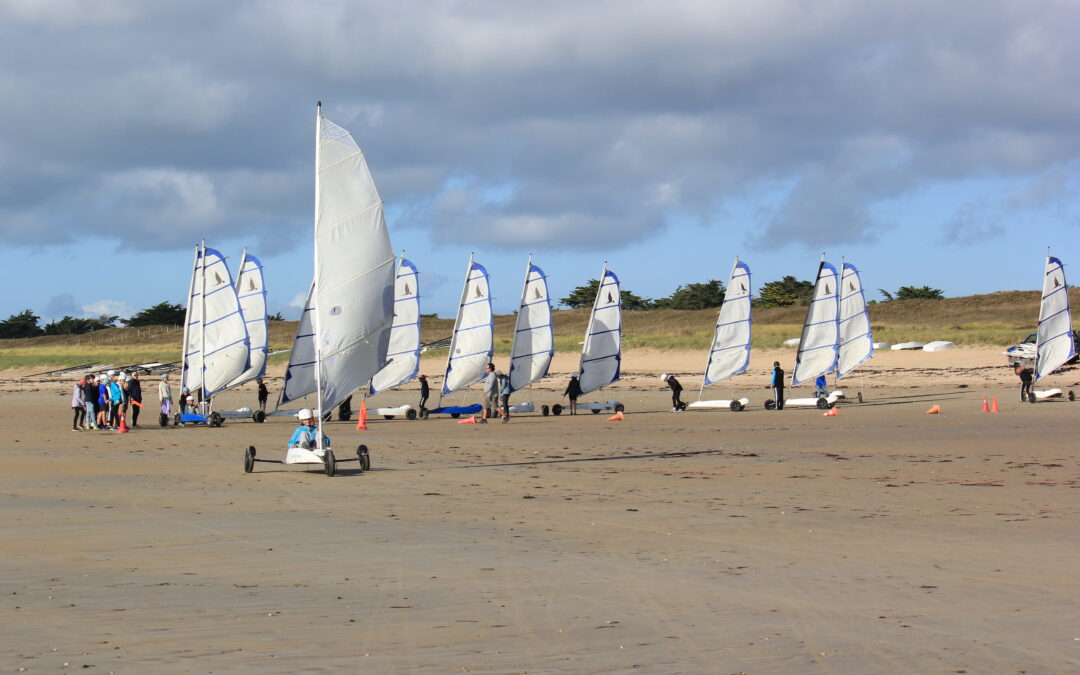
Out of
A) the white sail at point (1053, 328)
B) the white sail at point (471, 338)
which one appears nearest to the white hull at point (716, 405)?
the white sail at point (471, 338)

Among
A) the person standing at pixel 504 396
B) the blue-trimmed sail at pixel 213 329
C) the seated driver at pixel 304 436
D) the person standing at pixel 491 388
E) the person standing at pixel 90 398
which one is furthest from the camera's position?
the blue-trimmed sail at pixel 213 329

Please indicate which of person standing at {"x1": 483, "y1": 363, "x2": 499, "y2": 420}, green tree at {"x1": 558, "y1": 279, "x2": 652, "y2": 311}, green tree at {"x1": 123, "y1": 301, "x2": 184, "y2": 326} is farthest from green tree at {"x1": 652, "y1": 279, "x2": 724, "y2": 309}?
person standing at {"x1": 483, "y1": 363, "x2": 499, "y2": 420}

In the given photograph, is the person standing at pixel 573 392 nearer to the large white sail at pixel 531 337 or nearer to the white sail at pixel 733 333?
the large white sail at pixel 531 337

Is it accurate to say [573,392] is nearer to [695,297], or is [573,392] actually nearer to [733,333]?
[733,333]

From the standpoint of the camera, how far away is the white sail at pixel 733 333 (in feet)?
111

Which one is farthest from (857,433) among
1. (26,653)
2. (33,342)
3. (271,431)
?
(33,342)

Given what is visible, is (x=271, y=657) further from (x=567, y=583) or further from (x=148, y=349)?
(x=148, y=349)

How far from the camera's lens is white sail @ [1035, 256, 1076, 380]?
106 ft

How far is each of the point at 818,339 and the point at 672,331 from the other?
29.2 m

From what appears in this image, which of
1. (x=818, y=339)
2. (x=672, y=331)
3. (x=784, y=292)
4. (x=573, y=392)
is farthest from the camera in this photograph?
(x=784, y=292)

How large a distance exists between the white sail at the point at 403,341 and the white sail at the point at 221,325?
4.12 metres

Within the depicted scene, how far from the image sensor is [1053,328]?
1286 inches

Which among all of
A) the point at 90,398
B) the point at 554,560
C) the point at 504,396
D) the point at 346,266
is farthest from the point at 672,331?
the point at 554,560

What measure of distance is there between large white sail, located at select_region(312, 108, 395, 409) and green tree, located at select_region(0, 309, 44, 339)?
78013 millimetres
